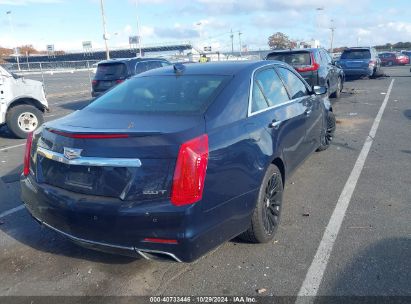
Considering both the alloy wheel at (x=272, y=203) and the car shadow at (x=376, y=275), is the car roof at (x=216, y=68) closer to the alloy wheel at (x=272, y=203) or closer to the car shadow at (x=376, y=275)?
the alloy wheel at (x=272, y=203)

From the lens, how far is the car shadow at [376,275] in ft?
9.59

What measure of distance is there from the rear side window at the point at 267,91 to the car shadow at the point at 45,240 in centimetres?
187

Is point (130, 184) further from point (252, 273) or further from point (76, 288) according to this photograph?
point (252, 273)

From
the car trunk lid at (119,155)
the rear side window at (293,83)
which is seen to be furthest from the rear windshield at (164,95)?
the rear side window at (293,83)

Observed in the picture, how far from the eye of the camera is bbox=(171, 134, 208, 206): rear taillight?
269cm

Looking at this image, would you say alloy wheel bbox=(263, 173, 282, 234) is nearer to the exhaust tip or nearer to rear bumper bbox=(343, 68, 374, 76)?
the exhaust tip

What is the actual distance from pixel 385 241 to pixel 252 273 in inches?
54.0

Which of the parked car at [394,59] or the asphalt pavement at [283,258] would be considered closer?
the asphalt pavement at [283,258]

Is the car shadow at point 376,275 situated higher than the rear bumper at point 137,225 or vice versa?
the rear bumper at point 137,225

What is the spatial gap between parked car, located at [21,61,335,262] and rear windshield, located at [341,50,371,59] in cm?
1779

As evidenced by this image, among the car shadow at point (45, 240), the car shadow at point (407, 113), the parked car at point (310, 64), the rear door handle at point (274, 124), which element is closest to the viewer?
the car shadow at point (45, 240)

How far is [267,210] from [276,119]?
945 mm

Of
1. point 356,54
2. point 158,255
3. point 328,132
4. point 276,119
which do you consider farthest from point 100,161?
point 356,54

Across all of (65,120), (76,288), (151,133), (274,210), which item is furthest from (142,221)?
(274,210)
